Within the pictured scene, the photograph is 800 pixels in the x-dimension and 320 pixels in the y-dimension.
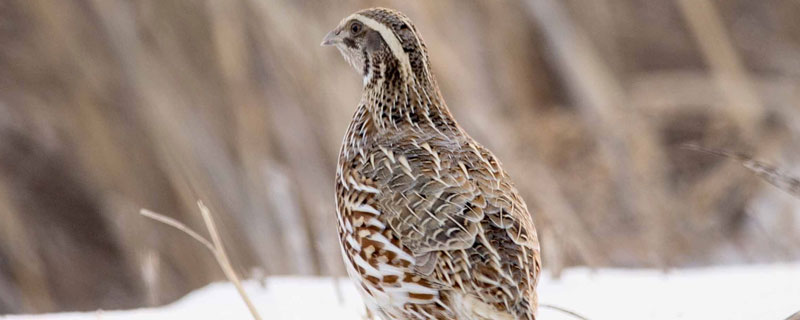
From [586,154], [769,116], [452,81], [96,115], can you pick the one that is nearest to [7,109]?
[96,115]

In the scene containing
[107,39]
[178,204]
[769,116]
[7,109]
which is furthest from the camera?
[769,116]

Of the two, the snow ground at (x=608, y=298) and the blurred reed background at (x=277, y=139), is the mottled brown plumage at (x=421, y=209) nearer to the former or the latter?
the snow ground at (x=608, y=298)

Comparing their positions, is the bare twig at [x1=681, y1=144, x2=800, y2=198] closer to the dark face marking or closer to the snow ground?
the snow ground

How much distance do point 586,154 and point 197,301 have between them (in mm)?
4376

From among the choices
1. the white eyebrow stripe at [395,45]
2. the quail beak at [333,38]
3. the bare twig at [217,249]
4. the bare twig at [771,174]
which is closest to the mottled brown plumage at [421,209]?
the white eyebrow stripe at [395,45]

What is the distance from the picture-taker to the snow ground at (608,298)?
2918 millimetres

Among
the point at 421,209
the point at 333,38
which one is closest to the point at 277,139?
the point at 333,38

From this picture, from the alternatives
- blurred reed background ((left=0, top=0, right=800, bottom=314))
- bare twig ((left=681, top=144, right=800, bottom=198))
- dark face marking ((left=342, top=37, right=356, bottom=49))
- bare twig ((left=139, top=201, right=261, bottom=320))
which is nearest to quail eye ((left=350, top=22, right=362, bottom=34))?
dark face marking ((left=342, top=37, right=356, bottom=49))

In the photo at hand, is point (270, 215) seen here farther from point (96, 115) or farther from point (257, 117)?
point (96, 115)

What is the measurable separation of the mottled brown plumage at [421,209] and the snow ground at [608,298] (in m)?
0.50

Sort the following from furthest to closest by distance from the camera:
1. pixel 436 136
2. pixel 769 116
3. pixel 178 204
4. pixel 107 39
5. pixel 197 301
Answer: pixel 769 116, pixel 178 204, pixel 107 39, pixel 197 301, pixel 436 136

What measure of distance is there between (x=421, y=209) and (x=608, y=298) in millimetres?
1028

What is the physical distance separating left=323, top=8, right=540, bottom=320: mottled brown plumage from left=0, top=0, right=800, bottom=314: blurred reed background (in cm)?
239

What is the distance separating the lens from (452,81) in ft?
19.5
